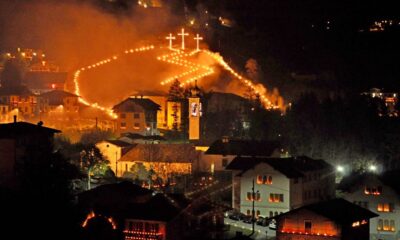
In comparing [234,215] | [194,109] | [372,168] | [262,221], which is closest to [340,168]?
[372,168]

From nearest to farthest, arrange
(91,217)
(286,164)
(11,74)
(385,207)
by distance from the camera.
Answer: (91,217) < (385,207) < (286,164) < (11,74)

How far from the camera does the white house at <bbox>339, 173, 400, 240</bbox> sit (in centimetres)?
2238

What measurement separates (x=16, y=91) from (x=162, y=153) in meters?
11.8

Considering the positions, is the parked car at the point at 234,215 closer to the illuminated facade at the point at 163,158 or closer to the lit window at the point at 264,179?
the lit window at the point at 264,179

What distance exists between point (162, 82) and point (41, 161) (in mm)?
19901

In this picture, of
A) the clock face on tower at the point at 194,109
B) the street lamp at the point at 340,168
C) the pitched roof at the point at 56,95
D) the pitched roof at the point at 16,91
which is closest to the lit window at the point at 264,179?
the street lamp at the point at 340,168

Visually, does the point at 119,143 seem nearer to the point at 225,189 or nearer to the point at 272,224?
the point at 225,189

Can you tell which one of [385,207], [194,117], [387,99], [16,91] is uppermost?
[387,99]

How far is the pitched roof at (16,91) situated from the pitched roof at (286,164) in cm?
1381

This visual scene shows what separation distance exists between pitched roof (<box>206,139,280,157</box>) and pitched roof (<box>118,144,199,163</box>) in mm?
708

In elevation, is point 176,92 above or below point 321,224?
above

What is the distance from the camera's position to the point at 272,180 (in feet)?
76.8

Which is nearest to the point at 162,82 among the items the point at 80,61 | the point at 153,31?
the point at 80,61

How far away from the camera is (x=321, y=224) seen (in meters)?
19.9
